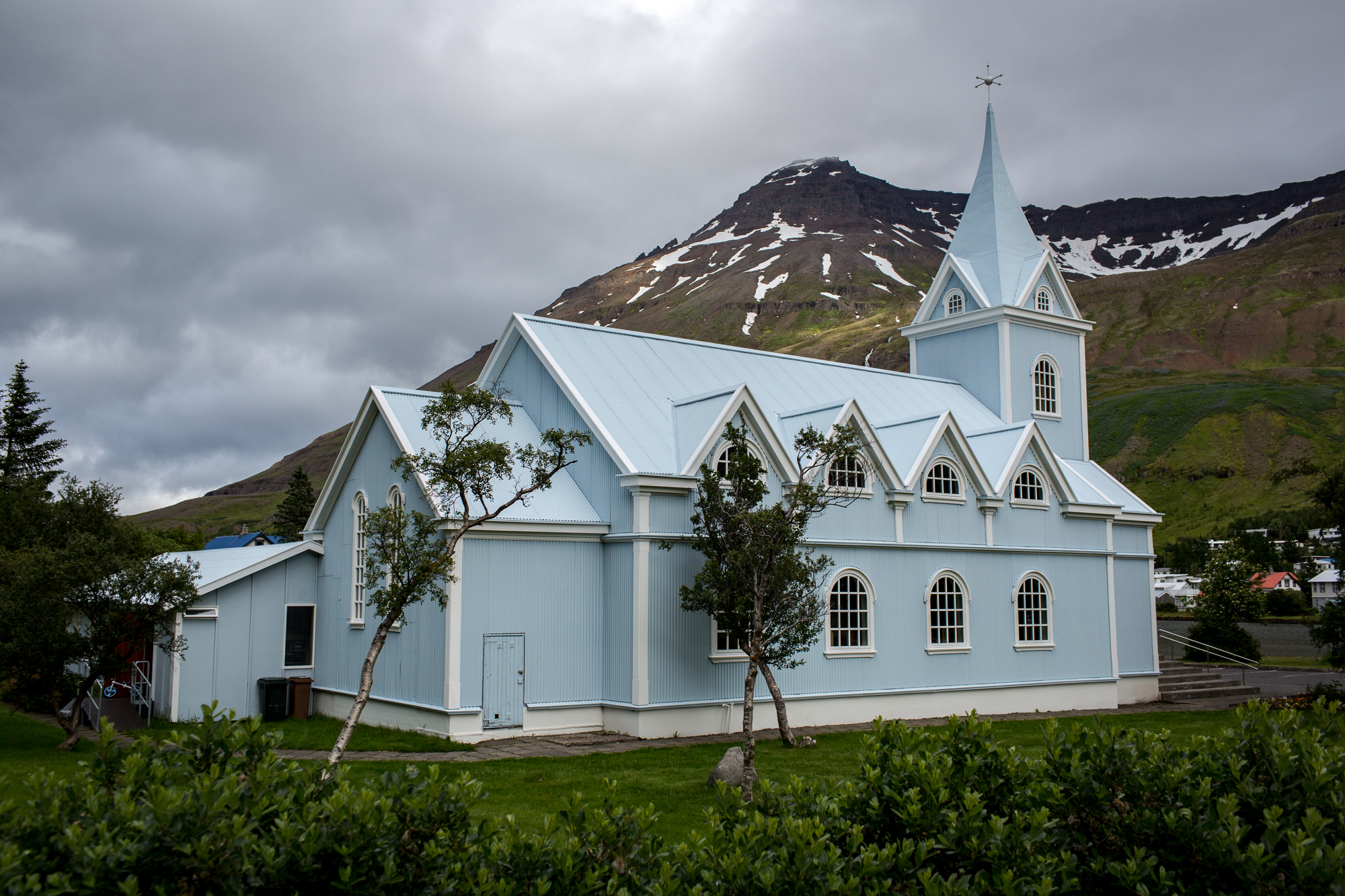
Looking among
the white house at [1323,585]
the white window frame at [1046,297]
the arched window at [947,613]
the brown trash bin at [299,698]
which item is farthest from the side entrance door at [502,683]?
the white house at [1323,585]

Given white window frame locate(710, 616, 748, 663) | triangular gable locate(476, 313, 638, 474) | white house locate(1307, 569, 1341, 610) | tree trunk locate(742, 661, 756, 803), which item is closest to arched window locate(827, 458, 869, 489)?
white window frame locate(710, 616, 748, 663)

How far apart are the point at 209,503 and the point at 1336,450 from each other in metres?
171

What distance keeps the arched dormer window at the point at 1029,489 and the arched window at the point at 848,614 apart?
551 cm

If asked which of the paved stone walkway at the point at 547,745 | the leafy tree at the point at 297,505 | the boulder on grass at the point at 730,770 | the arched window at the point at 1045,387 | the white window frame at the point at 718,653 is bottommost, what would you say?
the paved stone walkway at the point at 547,745

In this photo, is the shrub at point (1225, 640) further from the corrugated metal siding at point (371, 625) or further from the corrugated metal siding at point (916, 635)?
the corrugated metal siding at point (371, 625)

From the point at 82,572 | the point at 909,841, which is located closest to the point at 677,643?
the point at 82,572

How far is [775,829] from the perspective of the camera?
5406mm

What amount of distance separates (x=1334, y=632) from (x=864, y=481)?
9890 millimetres

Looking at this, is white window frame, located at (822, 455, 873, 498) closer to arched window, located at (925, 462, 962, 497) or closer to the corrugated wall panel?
arched window, located at (925, 462, 962, 497)

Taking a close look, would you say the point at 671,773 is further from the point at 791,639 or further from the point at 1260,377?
the point at 1260,377

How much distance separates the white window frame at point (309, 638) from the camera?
2228 centimetres

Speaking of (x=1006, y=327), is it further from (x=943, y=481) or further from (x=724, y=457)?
(x=724, y=457)

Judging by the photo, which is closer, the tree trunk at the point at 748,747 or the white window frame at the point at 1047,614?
the tree trunk at the point at 748,747

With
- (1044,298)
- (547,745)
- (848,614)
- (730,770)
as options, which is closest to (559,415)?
(547,745)
